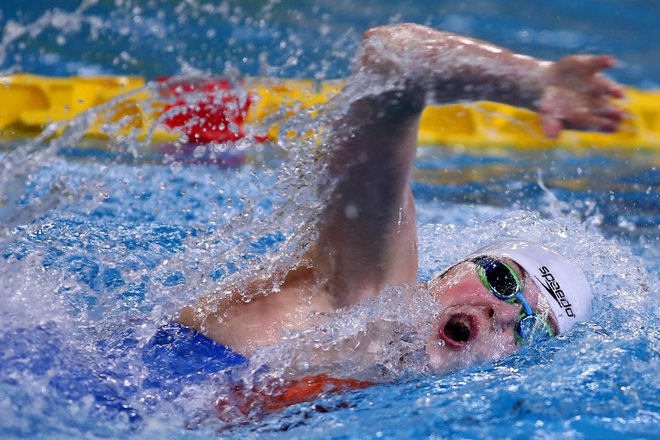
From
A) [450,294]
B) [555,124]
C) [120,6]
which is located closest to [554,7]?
[120,6]

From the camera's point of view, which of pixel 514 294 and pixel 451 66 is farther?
pixel 514 294

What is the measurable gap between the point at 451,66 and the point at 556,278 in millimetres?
659

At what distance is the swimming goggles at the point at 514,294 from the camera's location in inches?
63.1

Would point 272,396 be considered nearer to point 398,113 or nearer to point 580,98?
point 398,113

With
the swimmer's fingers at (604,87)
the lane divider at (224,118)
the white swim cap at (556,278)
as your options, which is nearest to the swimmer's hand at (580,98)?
the swimmer's fingers at (604,87)

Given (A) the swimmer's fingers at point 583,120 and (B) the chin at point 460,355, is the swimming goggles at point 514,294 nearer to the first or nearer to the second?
(B) the chin at point 460,355

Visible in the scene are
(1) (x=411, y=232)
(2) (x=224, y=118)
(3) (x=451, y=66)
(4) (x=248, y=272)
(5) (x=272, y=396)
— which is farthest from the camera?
(2) (x=224, y=118)

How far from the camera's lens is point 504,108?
389 cm

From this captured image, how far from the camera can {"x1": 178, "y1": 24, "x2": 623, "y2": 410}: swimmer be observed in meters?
1.16

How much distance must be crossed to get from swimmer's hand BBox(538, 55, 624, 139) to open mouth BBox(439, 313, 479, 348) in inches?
21.4

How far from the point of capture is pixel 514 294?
1.61 meters

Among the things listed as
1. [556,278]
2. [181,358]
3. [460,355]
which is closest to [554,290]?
[556,278]

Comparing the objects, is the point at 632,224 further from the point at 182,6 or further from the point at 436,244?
the point at 182,6

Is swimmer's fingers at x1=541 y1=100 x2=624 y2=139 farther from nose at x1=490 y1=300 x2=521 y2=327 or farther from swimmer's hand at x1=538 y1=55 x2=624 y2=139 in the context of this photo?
nose at x1=490 y1=300 x2=521 y2=327
